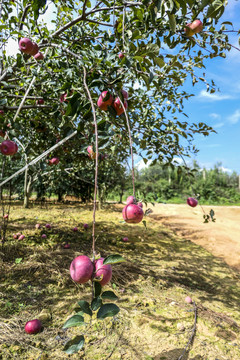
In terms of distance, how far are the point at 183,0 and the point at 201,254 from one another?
13.3ft

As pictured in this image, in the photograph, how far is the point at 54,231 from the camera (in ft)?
13.6

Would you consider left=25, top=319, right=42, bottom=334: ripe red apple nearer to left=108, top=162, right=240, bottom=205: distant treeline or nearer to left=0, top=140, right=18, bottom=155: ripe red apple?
left=0, top=140, right=18, bottom=155: ripe red apple

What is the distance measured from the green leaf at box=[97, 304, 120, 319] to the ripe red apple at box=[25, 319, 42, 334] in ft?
4.22

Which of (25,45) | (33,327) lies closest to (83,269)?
(33,327)

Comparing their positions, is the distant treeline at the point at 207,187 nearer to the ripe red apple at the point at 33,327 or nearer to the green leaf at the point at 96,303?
the ripe red apple at the point at 33,327

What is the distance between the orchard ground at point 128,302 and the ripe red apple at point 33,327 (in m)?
0.03

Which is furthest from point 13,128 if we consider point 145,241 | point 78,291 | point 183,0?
point 145,241

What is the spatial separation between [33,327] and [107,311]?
4.30 feet

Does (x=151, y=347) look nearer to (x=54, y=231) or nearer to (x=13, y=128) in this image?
(x=13, y=128)

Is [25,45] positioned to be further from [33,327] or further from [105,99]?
[33,327]

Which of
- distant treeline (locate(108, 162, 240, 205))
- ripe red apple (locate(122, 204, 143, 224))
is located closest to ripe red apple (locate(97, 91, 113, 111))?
ripe red apple (locate(122, 204, 143, 224))

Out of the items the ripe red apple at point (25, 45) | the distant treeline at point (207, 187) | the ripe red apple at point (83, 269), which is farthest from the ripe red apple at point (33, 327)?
the distant treeline at point (207, 187)

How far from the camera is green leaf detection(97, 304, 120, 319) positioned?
1.93 ft

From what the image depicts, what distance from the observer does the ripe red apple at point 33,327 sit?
157 centimetres
